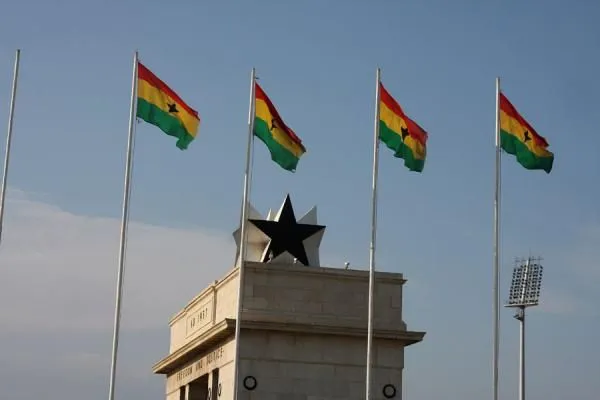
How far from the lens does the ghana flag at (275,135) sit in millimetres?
39406

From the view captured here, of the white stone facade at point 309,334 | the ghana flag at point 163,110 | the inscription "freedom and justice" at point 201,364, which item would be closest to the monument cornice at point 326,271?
the white stone facade at point 309,334

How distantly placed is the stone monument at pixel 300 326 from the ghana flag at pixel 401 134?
571cm

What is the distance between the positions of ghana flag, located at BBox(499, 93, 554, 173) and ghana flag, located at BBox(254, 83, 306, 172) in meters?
6.00

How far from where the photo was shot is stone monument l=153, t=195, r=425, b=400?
4222 centimetres

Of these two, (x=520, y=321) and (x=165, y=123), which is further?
(x=520, y=321)

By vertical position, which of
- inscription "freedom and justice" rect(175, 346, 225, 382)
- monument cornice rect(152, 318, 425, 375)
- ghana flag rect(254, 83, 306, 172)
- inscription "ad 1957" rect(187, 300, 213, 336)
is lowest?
inscription "freedom and justice" rect(175, 346, 225, 382)

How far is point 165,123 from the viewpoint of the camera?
37688 millimetres

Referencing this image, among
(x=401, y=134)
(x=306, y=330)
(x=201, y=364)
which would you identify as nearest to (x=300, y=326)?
(x=306, y=330)

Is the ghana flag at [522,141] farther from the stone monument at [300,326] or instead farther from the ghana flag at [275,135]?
the stone monument at [300,326]

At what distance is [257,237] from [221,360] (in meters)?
4.27

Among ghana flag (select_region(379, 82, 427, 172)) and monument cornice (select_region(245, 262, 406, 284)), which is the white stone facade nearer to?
monument cornice (select_region(245, 262, 406, 284))

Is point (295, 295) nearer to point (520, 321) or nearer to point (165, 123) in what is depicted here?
point (165, 123)

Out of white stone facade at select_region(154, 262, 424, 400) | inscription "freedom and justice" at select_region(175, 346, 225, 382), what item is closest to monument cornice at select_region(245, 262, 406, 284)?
white stone facade at select_region(154, 262, 424, 400)

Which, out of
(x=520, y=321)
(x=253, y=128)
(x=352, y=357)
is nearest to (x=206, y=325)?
(x=352, y=357)
